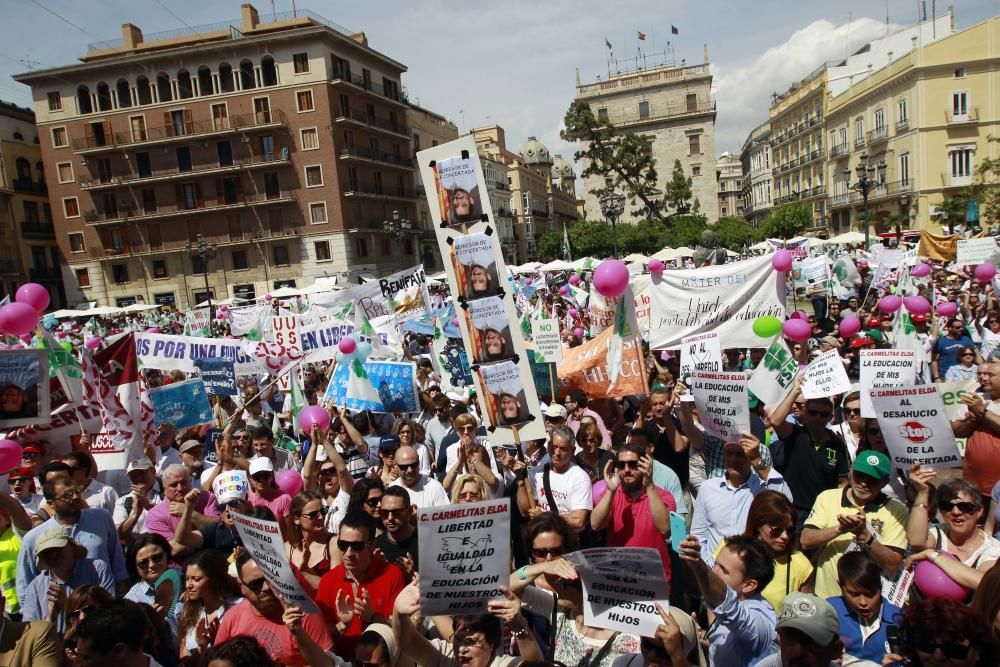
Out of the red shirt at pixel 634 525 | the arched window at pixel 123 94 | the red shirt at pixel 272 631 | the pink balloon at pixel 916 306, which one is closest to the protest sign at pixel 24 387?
the red shirt at pixel 272 631

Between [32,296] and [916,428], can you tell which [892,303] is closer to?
[916,428]

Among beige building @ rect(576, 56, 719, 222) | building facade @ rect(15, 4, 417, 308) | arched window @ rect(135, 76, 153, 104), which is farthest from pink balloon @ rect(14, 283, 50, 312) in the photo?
beige building @ rect(576, 56, 719, 222)

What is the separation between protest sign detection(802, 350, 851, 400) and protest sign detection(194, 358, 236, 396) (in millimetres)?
6762

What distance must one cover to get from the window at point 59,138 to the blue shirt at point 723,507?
52.9 metres

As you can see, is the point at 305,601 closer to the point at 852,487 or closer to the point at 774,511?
the point at 774,511

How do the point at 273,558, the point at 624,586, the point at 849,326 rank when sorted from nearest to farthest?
the point at 624,586 → the point at 273,558 → the point at 849,326

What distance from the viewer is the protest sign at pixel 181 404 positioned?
701cm

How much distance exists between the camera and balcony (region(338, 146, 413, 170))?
45906 millimetres

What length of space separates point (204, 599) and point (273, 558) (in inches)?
30.3

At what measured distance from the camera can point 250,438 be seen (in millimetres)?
6305

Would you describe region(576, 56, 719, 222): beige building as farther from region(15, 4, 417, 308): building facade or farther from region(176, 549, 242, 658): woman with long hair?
region(176, 549, 242, 658): woman with long hair

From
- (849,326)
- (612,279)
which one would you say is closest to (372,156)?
(849,326)

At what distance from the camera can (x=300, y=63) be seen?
146 ft

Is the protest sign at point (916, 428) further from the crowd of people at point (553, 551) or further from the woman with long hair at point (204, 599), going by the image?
the woman with long hair at point (204, 599)
